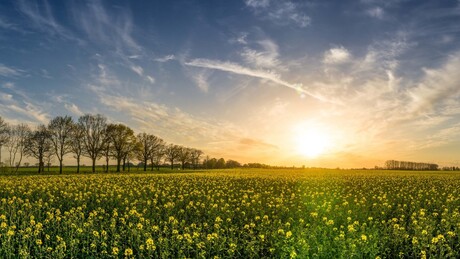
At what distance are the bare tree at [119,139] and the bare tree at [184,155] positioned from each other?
128ft

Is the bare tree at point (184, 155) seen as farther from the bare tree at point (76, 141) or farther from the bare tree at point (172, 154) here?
the bare tree at point (76, 141)

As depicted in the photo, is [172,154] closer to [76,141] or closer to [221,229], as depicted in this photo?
[76,141]

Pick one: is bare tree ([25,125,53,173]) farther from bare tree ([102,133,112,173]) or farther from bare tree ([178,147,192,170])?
bare tree ([178,147,192,170])

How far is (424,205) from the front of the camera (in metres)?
19.6

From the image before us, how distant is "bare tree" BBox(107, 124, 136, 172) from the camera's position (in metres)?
81.2

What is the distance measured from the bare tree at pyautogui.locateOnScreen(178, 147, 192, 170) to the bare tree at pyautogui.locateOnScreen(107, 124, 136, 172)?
3897 centimetres

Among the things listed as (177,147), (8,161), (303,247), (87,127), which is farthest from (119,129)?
(303,247)

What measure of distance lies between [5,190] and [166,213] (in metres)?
15.2

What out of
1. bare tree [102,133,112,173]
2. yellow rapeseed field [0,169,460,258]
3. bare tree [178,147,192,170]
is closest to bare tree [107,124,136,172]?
bare tree [102,133,112,173]

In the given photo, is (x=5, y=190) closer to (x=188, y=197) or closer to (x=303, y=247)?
(x=188, y=197)

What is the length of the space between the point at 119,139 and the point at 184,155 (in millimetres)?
43880

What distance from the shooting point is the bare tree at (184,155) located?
12254 cm

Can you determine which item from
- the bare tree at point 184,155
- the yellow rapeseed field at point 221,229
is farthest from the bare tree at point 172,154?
the yellow rapeseed field at point 221,229

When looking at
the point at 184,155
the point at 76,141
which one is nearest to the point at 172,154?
Answer: the point at 184,155
